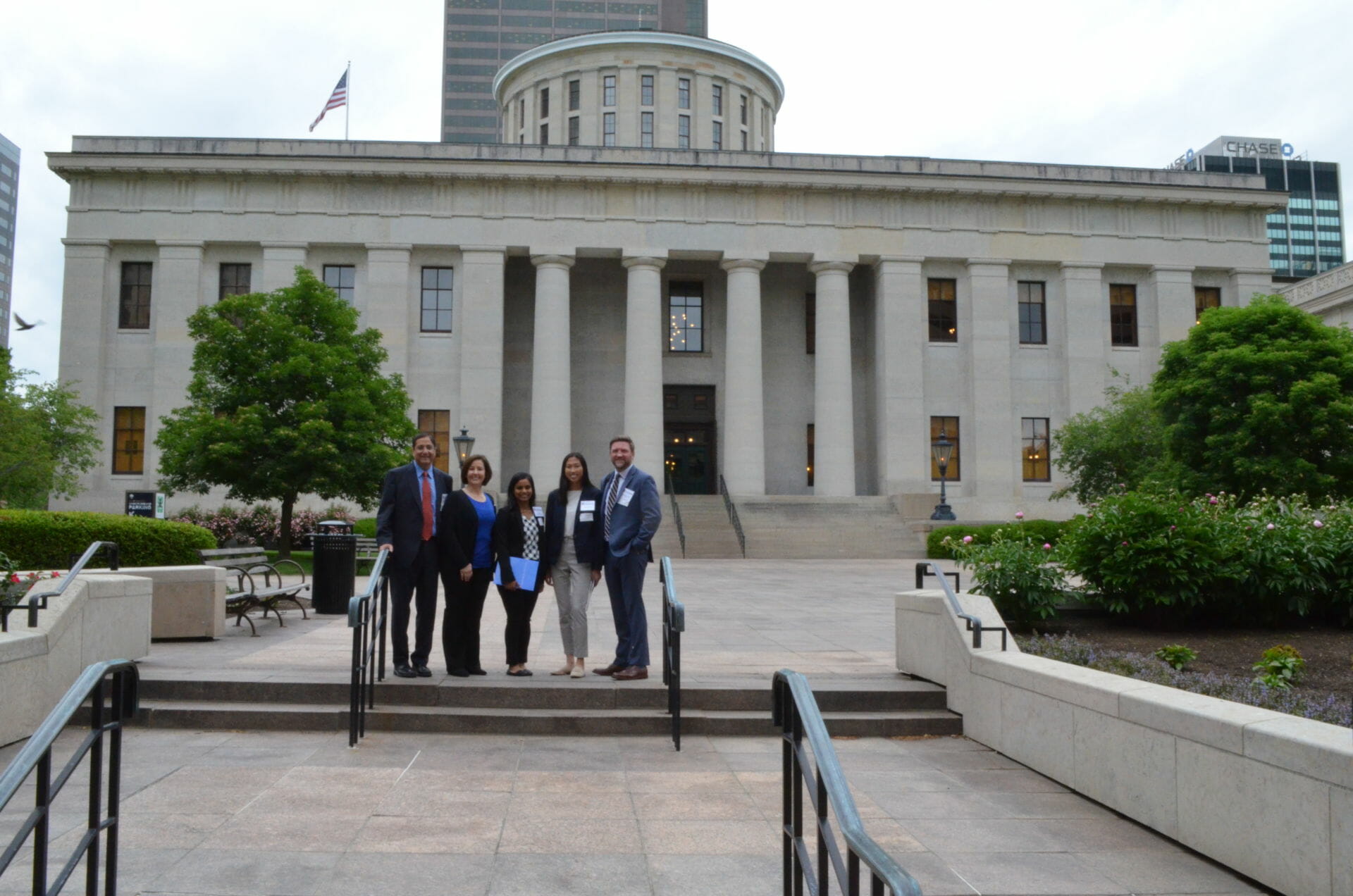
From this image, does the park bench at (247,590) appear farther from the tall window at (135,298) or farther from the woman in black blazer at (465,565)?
the tall window at (135,298)

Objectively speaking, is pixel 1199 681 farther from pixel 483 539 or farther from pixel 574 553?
pixel 483 539

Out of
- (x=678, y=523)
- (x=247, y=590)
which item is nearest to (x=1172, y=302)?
(x=678, y=523)

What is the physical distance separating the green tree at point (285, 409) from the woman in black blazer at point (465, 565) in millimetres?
17919

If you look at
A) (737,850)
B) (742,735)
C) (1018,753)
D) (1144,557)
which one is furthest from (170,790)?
(1144,557)

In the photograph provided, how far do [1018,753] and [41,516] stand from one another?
11719 mm

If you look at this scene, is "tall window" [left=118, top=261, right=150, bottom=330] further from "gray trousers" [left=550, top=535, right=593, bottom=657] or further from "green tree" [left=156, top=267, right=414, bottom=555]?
"gray trousers" [left=550, top=535, right=593, bottom=657]

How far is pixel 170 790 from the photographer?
240 inches

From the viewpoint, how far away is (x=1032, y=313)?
4219cm

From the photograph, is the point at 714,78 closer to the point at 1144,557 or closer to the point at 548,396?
the point at 548,396

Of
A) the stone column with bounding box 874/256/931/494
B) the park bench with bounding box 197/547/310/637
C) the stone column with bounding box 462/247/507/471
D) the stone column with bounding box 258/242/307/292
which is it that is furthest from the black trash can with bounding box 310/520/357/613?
the stone column with bounding box 874/256/931/494

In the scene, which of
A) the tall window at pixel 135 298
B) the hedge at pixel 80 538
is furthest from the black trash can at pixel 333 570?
the tall window at pixel 135 298


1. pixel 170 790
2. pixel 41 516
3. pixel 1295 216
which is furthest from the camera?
pixel 1295 216

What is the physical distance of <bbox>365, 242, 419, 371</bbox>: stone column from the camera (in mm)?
38750

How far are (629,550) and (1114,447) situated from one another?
29940 millimetres
